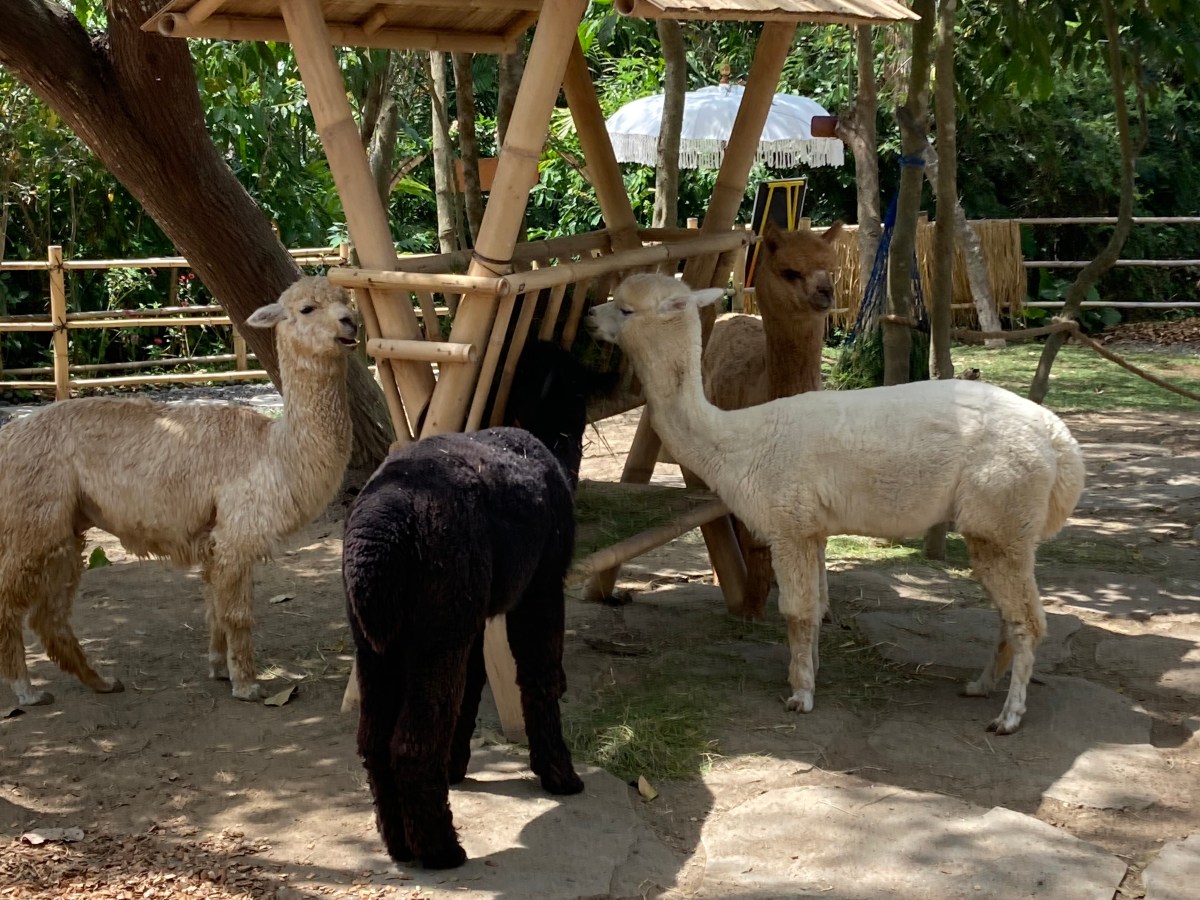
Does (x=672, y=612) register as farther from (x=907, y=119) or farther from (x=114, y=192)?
(x=114, y=192)

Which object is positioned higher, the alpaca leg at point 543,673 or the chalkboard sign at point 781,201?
the chalkboard sign at point 781,201

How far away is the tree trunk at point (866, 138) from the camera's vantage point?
1139 cm

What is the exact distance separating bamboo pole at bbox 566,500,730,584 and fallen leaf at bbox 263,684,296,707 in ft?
4.24

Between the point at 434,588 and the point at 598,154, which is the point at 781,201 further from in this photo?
the point at 434,588

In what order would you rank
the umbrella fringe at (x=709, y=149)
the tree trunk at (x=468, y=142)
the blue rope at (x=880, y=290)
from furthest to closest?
1. the umbrella fringe at (x=709, y=149)
2. the blue rope at (x=880, y=290)
3. the tree trunk at (x=468, y=142)

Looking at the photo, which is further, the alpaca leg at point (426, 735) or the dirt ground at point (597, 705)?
the dirt ground at point (597, 705)

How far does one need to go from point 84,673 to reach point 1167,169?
695 inches

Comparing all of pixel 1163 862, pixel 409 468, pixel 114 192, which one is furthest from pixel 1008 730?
pixel 114 192

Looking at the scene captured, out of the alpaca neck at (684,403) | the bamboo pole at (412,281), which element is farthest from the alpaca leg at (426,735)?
the alpaca neck at (684,403)

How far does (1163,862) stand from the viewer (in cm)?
379

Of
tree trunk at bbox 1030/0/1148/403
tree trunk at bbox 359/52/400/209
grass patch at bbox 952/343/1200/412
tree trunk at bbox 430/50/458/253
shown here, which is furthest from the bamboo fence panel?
tree trunk at bbox 1030/0/1148/403

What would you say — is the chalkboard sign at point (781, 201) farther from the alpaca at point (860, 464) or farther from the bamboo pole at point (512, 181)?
the bamboo pole at point (512, 181)

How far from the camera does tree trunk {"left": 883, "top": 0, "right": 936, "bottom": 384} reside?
6762 mm

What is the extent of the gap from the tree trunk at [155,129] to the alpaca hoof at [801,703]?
370 centimetres
